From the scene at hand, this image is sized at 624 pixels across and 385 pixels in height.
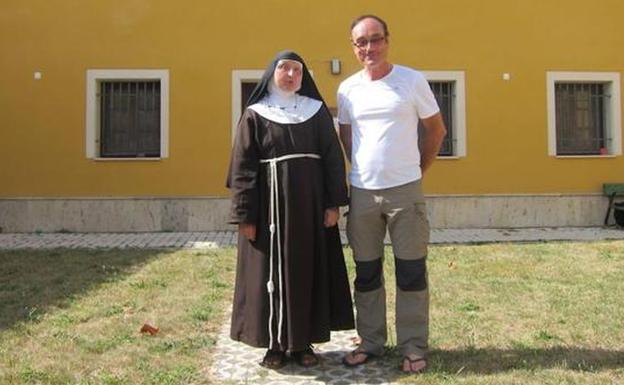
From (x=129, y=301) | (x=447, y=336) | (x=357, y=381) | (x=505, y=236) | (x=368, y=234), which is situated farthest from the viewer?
(x=505, y=236)

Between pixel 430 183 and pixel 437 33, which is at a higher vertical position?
pixel 437 33

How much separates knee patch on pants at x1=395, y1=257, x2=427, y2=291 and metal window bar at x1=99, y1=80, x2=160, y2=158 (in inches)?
324

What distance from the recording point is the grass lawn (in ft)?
12.4

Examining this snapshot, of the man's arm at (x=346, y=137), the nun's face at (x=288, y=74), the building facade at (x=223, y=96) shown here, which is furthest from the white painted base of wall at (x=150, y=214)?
the nun's face at (x=288, y=74)

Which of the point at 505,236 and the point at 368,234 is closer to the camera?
the point at 368,234

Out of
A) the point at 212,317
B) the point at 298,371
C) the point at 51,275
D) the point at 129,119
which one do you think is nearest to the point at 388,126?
the point at 298,371

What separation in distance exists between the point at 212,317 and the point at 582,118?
928cm

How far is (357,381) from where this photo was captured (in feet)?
11.9

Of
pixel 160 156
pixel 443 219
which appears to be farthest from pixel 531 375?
pixel 160 156

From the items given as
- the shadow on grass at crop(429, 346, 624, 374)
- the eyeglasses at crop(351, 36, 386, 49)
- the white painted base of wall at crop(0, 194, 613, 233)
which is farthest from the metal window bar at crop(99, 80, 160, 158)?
the shadow on grass at crop(429, 346, 624, 374)

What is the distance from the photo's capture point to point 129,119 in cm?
1138

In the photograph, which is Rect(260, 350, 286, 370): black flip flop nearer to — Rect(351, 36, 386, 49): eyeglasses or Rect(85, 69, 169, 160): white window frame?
Rect(351, 36, 386, 49): eyeglasses

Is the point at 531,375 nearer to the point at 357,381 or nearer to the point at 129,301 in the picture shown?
the point at 357,381

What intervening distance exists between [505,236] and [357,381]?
7227 mm
